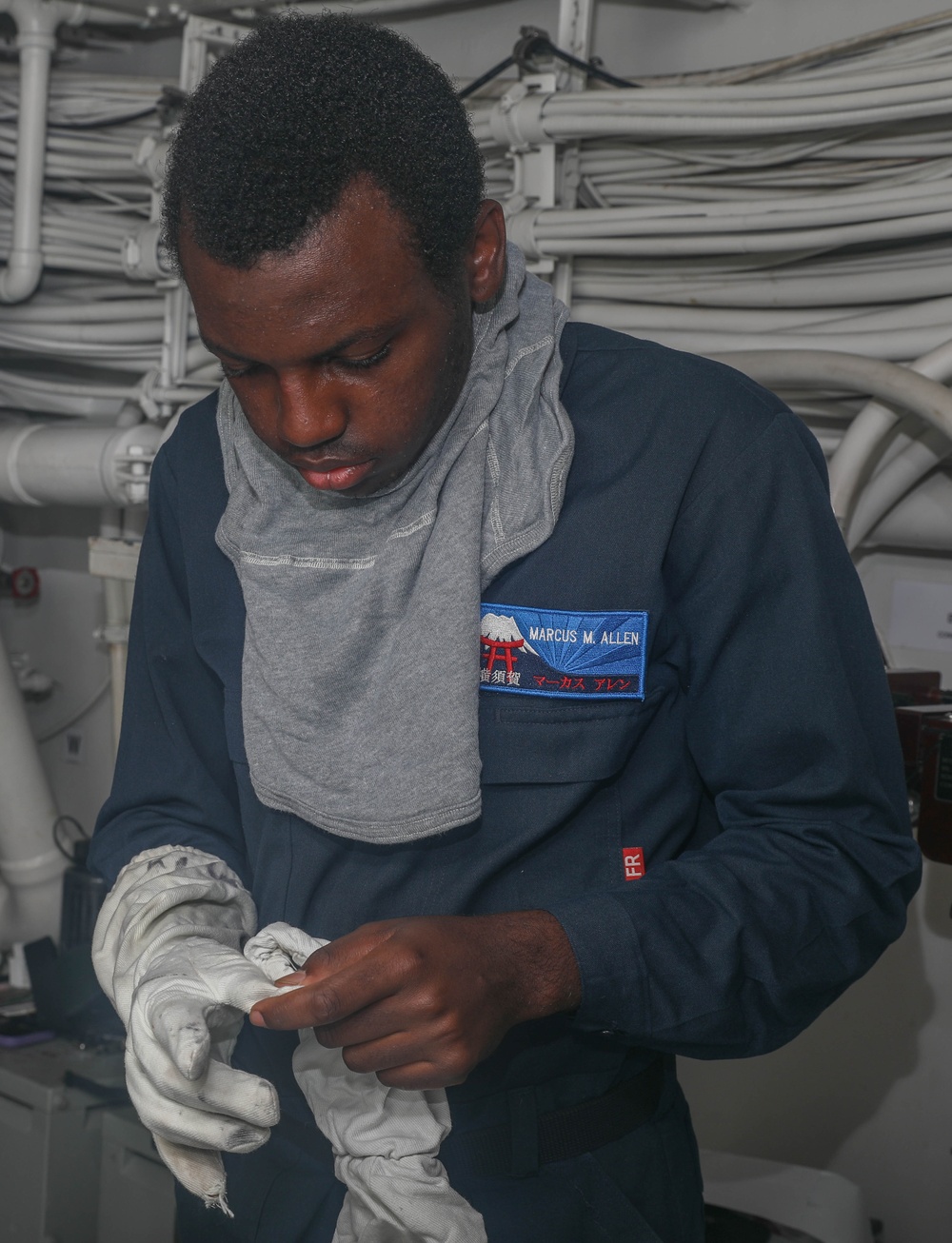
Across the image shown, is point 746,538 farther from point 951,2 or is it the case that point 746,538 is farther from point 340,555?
point 951,2

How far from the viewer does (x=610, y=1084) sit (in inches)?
39.2

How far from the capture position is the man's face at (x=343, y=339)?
814 millimetres

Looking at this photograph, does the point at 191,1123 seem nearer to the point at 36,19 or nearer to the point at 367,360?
the point at 367,360

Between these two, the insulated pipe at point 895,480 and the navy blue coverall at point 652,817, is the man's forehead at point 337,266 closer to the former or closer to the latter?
the navy blue coverall at point 652,817

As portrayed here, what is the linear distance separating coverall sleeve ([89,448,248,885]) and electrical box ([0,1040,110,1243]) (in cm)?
101

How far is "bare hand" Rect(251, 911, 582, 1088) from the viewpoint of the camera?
72cm

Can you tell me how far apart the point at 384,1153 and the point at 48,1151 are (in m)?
1.28

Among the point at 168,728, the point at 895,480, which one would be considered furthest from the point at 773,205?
the point at 168,728

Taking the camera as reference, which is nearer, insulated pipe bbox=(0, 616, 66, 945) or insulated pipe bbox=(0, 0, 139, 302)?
insulated pipe bbox=(0, 0, 139, 302)

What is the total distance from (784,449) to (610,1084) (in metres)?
0.51

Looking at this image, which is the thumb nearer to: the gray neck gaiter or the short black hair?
the gray neck gaiter

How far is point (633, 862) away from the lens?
A: 3.12 ft

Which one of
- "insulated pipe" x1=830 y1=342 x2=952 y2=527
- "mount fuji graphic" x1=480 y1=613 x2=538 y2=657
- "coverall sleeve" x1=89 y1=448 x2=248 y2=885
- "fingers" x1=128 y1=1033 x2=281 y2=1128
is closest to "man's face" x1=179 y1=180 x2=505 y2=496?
"mount fuji graphic" x1=480 y1=613 x2=538 y2=657

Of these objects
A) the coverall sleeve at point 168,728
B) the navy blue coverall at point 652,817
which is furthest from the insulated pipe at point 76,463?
the navy blue coverall at point 652,817
